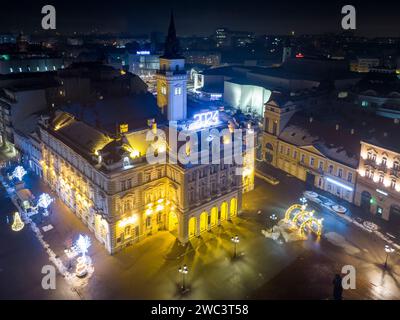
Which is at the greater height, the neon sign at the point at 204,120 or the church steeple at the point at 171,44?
the church steeple at the point at 171,44

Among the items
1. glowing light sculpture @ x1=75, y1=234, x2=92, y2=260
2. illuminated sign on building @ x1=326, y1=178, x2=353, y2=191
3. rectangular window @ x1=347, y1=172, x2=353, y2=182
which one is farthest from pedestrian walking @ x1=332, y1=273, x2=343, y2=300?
glowing light sculpture @ x1=75, y1=234, x2=92, y2=260

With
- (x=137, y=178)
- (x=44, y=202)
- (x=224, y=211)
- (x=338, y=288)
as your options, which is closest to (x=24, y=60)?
(x=44, y=202)

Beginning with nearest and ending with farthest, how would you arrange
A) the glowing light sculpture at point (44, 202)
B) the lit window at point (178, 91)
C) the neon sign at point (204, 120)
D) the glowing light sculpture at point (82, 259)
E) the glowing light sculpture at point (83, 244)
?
the glowing light sculpture at point (82, 259)
the glowing light sculpture at point (83, 244)
the neon sign at point (204, 120)
the glowing light sculpture at point (44, 202)
the lit window at point (178, 91)

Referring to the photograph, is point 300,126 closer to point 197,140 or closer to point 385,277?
point 197,140

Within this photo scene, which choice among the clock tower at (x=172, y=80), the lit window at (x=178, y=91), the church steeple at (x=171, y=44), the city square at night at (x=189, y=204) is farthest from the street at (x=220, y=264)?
the church steeple at (x=171, y=44)

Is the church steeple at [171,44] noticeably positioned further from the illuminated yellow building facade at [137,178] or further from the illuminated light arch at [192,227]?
the illuminated light arch at [192,227]

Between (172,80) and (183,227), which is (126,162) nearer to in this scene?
(183,227)
